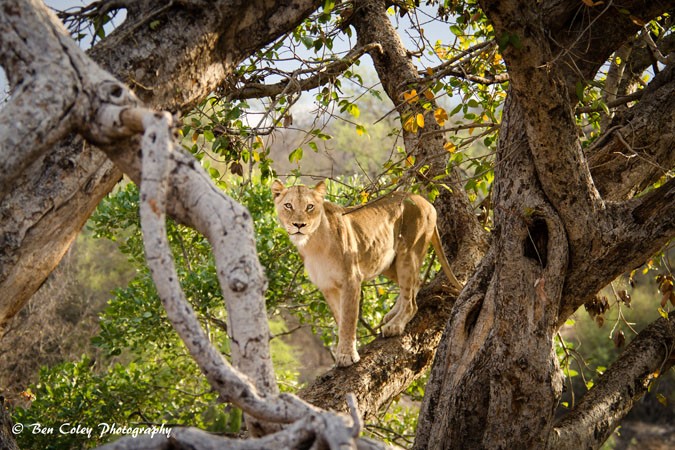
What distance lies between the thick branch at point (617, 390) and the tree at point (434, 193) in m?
0.01

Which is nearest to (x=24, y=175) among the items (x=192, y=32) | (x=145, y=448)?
(x=192, y=32)

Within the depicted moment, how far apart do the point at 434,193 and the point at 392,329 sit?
1016mm

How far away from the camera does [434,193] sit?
4441 mm

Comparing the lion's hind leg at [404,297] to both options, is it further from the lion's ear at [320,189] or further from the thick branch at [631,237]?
the thick branch at [631,237]

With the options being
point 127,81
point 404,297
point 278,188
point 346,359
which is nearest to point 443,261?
point 404,297

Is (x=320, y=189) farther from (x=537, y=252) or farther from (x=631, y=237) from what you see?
(x=631, y=237)

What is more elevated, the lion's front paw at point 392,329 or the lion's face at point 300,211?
the lion's face at point 300,211

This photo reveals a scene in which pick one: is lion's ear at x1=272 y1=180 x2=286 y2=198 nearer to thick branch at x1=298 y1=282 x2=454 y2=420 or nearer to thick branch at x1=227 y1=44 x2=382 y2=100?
thick branch at x1=227 y1=44 x2=382 y2=100

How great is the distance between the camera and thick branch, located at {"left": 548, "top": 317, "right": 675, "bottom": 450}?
4.03 metres

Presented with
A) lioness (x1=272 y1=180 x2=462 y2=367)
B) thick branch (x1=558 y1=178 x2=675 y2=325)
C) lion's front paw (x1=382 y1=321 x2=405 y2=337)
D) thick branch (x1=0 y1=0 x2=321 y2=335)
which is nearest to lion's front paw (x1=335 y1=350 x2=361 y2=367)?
lioness (x1=272 y1=180 x2=462 y2=367)

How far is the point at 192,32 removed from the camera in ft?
10.7

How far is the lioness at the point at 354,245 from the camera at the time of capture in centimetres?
517

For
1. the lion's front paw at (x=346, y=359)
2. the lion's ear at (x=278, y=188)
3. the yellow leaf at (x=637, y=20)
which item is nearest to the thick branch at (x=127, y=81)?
the yellow leaf at (x=637, y=20)

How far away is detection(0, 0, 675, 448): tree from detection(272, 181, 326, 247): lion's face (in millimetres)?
754
